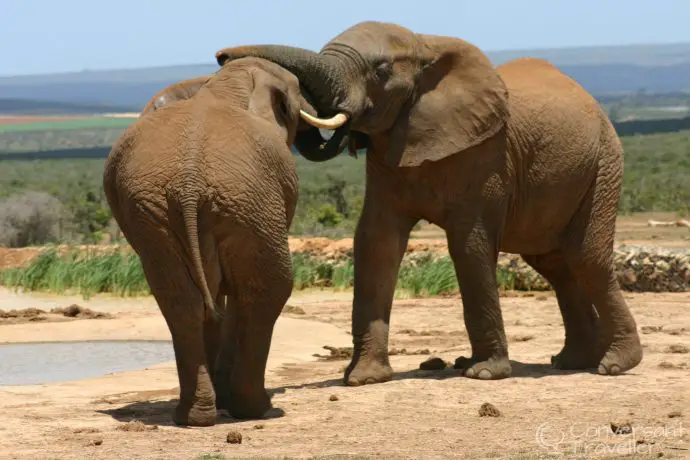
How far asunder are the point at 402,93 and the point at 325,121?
3.19 ft

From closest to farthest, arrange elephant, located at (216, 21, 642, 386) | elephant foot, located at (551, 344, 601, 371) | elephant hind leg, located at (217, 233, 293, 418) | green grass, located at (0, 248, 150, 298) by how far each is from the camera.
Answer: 1. elephant hind leg, located at (217, 233, 293, 418)
2. elephant, located at (216, 21, 642, 386)
3. elephant foot, located at (551, 344, 601, 371)
4. green grass, located at (0, 248, 150, 298)

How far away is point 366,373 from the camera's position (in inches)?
446

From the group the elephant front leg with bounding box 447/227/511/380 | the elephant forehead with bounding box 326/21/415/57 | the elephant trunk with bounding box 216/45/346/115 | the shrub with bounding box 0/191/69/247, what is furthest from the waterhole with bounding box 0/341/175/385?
the shrub with bounding box 0/191/69/247

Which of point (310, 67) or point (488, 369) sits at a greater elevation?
point (310, 67)

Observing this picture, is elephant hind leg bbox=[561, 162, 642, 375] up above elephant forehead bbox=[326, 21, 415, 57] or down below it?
below

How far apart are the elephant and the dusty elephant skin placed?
52.6 inches

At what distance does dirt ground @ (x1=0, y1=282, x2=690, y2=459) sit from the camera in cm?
880

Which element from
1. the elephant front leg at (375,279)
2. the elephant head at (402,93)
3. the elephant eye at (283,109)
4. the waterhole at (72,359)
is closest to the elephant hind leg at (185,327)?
the elephant eye at (283,109)

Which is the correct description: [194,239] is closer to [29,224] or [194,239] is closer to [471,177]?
[471,177]

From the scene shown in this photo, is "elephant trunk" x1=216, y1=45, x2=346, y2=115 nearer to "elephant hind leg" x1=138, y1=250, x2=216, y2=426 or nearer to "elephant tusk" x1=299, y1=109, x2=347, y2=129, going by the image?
"elephant tusk" x1=299, y1=109, x2=347, y2=129

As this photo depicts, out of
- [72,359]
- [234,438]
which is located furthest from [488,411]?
[72,359]

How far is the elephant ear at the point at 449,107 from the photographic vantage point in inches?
443

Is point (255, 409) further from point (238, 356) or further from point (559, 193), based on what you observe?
point (559, 193)

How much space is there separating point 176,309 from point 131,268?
9.46 metres
